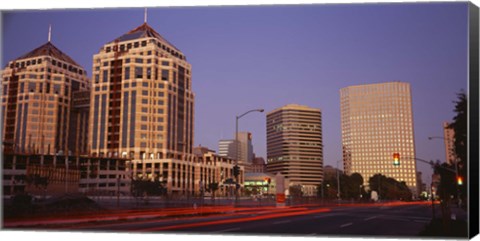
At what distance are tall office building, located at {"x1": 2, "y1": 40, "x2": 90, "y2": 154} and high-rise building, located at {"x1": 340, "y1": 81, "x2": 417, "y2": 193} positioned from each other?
130820mm

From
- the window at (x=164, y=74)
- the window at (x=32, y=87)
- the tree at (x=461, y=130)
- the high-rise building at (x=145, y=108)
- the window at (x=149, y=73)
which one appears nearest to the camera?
the tree at (x=461, y=130)

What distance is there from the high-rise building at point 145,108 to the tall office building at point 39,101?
65.7 ft

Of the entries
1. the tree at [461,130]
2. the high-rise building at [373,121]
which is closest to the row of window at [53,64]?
the high-rise building at [373,121]

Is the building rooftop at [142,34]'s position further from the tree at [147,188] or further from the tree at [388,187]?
the tree at [388,187]

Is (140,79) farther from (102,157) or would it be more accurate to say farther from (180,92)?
(102,157)

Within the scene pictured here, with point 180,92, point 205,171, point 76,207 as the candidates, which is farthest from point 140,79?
point 76,207

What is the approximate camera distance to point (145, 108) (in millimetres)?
158500

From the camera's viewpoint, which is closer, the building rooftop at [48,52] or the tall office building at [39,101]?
the tall office building at [39,101]

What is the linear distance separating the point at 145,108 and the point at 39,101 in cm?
4496

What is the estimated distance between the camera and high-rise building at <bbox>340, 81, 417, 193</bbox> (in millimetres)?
49500

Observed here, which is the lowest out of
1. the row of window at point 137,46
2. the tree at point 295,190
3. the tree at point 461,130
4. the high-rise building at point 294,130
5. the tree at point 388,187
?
the tree at point 295,190

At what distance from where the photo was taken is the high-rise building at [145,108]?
509 feet

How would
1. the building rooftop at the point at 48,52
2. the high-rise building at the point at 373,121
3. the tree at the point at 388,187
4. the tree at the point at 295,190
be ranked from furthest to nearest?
the building rooftop at the point at 48,52, the tree at the point at 295,190, the tree at the point at 388,187, the high-rise building at the point at 373,121

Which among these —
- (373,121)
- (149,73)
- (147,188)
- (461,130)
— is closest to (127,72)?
(149,73)
